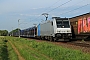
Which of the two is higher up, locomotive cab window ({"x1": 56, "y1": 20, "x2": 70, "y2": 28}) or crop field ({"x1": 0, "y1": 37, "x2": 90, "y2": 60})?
locomotive cab window ({"x1": 56, "y1": 20, "x2": 70, "y2": 28})

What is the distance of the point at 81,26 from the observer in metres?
27.3

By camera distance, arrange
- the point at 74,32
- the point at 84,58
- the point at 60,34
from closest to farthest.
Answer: the point at 84,58
the point at 60,34
the point at 74,32

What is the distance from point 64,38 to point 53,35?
162 centimetres

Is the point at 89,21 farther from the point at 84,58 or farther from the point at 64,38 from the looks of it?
the point at 84,58

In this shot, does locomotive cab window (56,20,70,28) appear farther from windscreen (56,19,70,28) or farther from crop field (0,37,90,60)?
crop field (0,37,90,60)

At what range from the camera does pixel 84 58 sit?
11.4 meters

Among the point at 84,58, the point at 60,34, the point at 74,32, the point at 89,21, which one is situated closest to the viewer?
the point at 84,58

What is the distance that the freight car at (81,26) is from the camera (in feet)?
83.0

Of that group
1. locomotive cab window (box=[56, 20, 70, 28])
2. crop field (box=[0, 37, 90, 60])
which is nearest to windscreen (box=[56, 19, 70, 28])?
locomotive cab window (box=[56, 20, 70, 28])

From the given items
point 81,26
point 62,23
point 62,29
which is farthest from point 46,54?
point 81,26

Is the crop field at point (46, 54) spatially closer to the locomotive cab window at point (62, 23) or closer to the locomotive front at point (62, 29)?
the locomotive front at point (62, 29)

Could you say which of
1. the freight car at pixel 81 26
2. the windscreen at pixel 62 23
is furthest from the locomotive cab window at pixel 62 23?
the freight car at pixel 81 26

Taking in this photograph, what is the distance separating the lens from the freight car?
25.3m

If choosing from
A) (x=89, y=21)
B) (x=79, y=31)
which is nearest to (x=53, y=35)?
(x=79, y=31)
